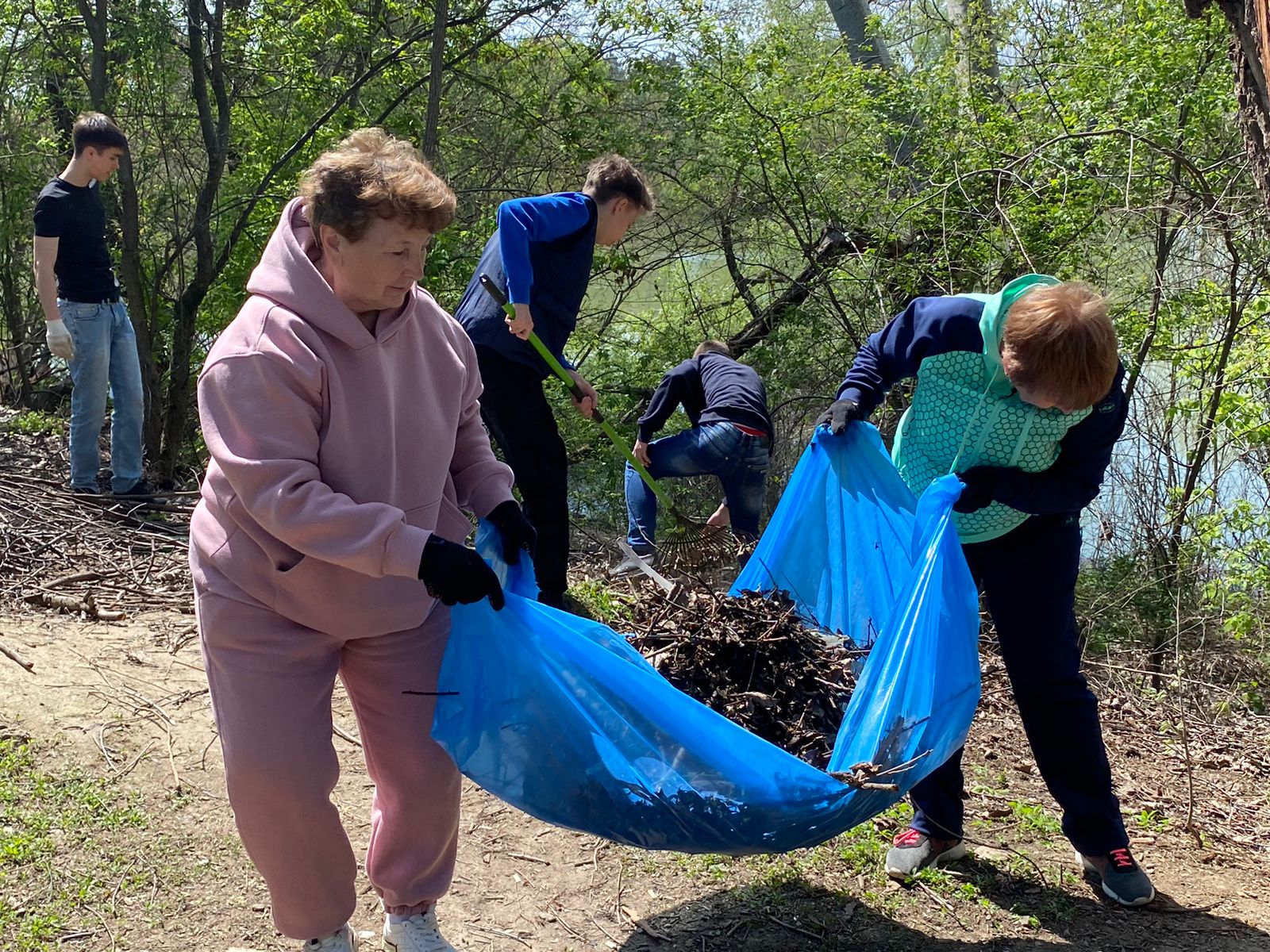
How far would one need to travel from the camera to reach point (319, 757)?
1991mm

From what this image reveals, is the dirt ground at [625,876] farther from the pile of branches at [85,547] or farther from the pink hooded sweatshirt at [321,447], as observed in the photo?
the pink hooded sweatshirt at [321,447]

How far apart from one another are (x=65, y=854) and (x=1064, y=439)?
2.57m

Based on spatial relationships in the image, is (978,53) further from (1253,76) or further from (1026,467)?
(1026,467)

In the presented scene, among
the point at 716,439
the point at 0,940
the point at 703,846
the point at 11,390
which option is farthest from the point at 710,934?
the point at 11,390

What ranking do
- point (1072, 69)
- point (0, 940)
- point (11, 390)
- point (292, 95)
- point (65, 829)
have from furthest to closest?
point (11, 390) → point (292, 95) → point (1072, 69) → point (65, 829) → point (0, 940)

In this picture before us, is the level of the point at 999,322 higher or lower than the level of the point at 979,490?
higher

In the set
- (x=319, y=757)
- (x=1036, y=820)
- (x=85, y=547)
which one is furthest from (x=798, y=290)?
(x=319, y=757)

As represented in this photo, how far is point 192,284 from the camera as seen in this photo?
20.9ft

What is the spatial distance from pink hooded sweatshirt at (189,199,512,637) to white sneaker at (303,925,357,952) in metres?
0.58

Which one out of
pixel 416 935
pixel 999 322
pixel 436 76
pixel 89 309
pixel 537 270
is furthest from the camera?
pixel 436 76

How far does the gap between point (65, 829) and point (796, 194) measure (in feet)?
17.4

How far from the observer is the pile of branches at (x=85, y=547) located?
4469mm

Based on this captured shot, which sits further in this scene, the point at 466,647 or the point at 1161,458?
the point at 1161,458

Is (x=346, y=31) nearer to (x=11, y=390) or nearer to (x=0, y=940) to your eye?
(x=11, y=390)
